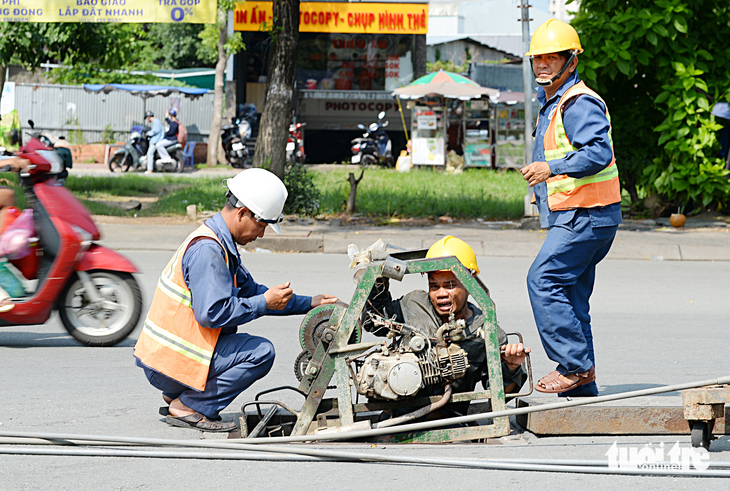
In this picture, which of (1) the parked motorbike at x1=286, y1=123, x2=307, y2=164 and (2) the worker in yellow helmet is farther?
(1) the parked motorbike at x1=286, y1=123, x2=307, y2=164

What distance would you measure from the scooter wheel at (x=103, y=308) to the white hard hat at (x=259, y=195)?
7.21ft

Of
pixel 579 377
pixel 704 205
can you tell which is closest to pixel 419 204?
pixel 704 205

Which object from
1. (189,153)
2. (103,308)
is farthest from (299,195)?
(189,153)

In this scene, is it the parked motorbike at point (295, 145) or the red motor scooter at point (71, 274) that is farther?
the parked motorbike at point (295, 145)

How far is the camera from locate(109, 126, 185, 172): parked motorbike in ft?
71.0

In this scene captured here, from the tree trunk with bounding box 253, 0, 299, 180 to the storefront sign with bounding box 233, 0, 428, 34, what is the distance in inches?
493

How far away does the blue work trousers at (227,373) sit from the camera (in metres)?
3.98

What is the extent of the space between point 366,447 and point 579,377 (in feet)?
3.83

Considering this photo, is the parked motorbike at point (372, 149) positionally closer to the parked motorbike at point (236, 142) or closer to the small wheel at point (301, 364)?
the parked motorbike at point (236, 142)

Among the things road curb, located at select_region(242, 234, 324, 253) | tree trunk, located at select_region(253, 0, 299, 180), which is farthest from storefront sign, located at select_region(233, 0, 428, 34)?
road curb, located at select_region(242, 234, 324, 253)

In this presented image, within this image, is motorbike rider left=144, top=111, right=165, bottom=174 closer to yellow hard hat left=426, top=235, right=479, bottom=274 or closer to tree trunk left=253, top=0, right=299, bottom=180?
tree trunk left=253, top=0, right=299, bottom=180

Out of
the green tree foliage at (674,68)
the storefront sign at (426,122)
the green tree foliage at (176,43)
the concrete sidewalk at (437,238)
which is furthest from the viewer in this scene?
the green tree foliage at (176,43)

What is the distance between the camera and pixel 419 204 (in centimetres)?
1389

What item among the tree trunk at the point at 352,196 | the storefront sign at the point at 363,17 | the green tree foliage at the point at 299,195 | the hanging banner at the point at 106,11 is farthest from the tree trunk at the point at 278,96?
the storefront sign at the point at 363,17
